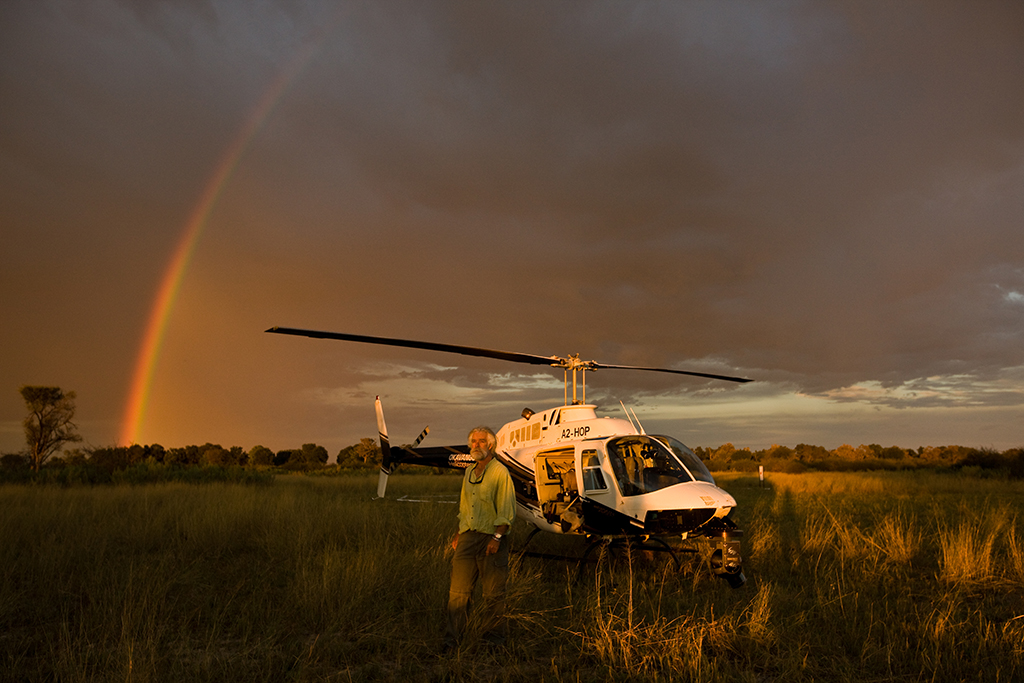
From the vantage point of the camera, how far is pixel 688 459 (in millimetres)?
8344

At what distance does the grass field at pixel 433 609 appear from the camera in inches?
203

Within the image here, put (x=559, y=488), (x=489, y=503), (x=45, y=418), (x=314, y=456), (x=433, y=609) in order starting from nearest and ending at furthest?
(x=489, y=503)
(x=433, y=609)
(x=559, y=488)
(x=45, y=418)
(x=314, y=456)

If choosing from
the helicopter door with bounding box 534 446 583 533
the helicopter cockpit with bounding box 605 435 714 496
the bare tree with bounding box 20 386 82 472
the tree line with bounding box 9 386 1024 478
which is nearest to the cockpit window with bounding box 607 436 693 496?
the helicopter cockpit with bounding box 605 435 714 496

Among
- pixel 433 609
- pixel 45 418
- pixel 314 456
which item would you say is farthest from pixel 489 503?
pixel 314 456

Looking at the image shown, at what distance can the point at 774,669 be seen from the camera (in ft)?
17.4

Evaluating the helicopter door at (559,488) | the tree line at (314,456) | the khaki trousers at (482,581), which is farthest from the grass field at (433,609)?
the tree line at (314,456)

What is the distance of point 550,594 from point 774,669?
3.03 metres

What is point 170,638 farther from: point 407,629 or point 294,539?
point 294,539

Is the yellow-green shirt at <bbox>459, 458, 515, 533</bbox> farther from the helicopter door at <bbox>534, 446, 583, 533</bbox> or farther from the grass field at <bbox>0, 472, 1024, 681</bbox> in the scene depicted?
the helicopter door at <bbox>534, 446, 583, 533</bbox>

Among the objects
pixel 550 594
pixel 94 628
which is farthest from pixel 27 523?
pixel 550 594

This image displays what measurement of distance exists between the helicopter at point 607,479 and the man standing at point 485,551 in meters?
2.62

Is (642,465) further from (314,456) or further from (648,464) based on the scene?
(314,456)

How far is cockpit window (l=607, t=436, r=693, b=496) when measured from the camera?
8172 mm

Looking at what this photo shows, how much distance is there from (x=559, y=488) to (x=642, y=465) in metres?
1.72
